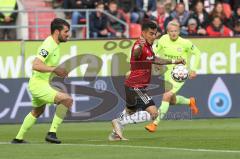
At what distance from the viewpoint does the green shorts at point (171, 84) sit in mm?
19708

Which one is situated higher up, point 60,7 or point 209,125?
point 60,7

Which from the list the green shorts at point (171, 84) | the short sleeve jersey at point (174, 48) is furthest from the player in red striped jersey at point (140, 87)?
the short sleeve jersey at point (174, 48)

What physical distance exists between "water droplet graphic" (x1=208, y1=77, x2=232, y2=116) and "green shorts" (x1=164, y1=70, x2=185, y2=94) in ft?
6.65

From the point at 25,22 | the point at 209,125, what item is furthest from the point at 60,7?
the point at 209,125

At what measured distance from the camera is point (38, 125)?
21234 millimetres

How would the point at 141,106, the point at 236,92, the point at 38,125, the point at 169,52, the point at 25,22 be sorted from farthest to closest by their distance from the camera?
the point at 25,22 < the point at 236,92 < the point at 38,125 < the point at 169,52 < the point at 141,106

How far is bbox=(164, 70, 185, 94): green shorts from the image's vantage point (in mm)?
19708

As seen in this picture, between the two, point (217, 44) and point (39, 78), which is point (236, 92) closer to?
point (217, 44)

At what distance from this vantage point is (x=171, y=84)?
65.9 ft

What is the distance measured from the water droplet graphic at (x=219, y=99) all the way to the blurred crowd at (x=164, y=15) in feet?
10.9

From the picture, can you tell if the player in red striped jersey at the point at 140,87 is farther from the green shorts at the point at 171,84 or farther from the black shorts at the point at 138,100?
the green shorts at the point at 171,84

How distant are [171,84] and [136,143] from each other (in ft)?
16.8

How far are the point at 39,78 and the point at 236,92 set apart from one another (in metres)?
8.76

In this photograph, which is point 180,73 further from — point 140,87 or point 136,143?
point 136,143
